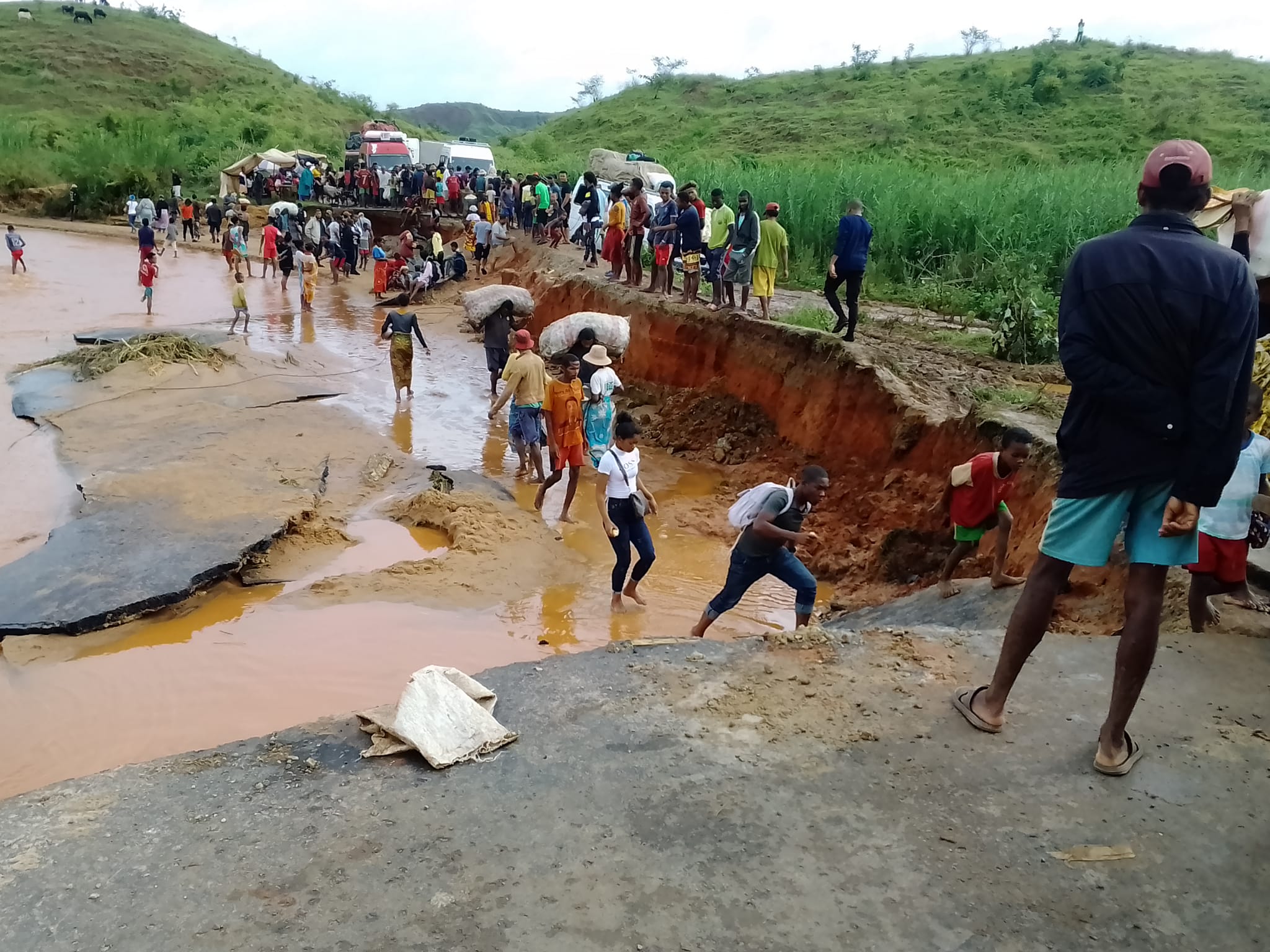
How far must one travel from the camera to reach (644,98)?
53719 millimetres

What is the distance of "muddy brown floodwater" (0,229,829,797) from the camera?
18.1 ft

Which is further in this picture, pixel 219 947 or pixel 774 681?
pixel 774 681

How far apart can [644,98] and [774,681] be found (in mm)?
54943

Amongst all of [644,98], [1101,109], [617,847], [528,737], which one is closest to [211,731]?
[528,737]

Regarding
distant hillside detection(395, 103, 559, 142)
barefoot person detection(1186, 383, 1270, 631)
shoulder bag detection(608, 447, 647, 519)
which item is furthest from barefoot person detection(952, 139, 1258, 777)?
distant hillside detection(395, 103, 559, 142)

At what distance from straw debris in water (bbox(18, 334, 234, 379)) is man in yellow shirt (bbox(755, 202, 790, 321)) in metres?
7.81

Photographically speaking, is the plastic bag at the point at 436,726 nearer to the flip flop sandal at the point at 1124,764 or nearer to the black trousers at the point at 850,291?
the flip flop sandal at the point at 1124,764

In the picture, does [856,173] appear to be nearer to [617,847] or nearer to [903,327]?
[903,327]

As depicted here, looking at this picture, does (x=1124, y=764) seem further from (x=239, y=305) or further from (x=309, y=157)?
(x=309, y=157)

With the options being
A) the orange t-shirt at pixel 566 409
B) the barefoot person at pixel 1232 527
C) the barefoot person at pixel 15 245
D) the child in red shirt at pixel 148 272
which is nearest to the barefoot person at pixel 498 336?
the orange t-shirt at pixel 566 409

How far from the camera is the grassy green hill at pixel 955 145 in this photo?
14.4 meters

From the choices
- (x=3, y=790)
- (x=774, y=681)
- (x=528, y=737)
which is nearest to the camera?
(x=528, y=737)

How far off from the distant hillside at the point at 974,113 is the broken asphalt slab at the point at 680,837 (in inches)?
1170

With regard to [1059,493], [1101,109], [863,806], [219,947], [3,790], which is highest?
[1101,109]
